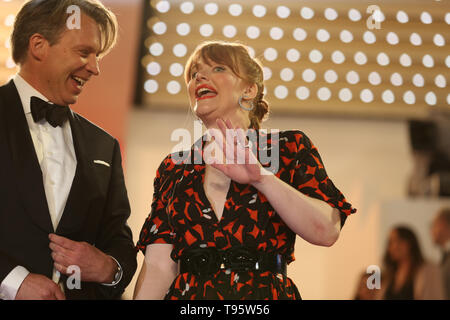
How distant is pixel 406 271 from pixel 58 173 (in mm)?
2200

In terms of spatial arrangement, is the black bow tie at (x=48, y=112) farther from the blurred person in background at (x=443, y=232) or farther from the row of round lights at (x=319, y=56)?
the blurred person in background at (x=443, y=232)

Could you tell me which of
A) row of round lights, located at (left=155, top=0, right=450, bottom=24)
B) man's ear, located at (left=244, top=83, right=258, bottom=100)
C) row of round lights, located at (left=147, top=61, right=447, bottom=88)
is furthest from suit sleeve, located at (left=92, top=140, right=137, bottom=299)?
row of round lights, located at (left=155, top=0, right=450, bottom=24)

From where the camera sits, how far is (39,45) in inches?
66.6

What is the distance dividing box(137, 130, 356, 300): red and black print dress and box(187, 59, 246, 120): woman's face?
0.13 meters

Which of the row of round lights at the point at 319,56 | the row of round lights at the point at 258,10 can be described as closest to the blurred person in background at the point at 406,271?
the row of round lights at the point at 319,56

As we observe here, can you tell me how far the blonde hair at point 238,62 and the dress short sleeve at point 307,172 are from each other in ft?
0.48

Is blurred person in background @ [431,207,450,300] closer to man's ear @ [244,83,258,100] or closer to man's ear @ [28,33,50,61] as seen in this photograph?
man's ear @ [244,83,258,100]

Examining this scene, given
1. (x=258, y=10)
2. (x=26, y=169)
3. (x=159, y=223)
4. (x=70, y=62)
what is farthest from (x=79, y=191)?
(x=258, y=10)

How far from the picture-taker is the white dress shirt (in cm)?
159

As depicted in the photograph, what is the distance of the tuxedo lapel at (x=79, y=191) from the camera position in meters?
1.56

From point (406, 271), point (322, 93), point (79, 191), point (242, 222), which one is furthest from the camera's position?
point (322, 93)
